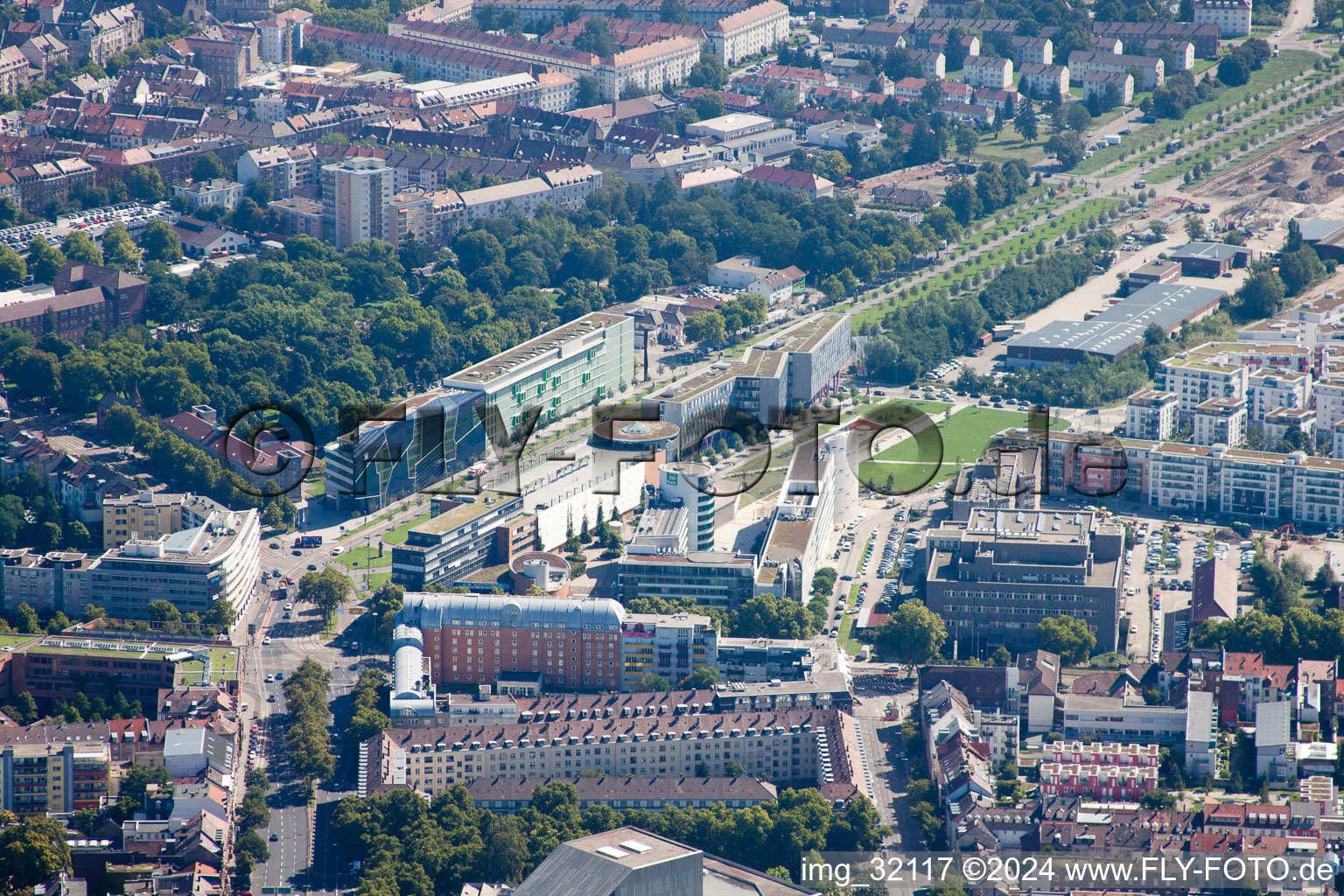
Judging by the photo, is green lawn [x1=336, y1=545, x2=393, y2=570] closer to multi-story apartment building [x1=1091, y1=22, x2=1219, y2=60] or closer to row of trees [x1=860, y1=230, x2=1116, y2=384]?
row of trees [x1=860, y1=230, x2=1116, y2=384]

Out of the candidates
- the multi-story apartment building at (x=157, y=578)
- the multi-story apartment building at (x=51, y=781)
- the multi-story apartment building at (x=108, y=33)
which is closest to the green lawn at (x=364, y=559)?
the multi-story apartment building at (x=157, y=578)

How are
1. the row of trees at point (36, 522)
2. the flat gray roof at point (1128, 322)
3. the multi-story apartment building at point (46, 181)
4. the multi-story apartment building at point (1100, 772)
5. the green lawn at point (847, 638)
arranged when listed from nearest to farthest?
the multi-story apartment building at point (1100, 772), the green lawn at point (847, 638), the row of trees at point (36, 522), the flat gray roof at point (1128, 322), the multi-story apartment building at point (46, 181)

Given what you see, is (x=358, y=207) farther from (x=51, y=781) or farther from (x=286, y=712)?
(x=51, y=781)

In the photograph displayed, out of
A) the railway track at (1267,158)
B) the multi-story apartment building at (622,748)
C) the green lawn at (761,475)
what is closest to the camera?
the multi-story apartment building at (622,748)

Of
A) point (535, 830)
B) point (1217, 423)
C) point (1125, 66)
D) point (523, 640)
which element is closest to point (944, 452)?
point (1217, 423)

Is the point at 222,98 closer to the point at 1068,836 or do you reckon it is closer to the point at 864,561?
the point at 864,561

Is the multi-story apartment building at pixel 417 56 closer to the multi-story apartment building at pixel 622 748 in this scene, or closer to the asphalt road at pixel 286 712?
the asphalt road at pixel 286 712

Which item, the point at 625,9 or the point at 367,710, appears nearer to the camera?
the point at 367,710
